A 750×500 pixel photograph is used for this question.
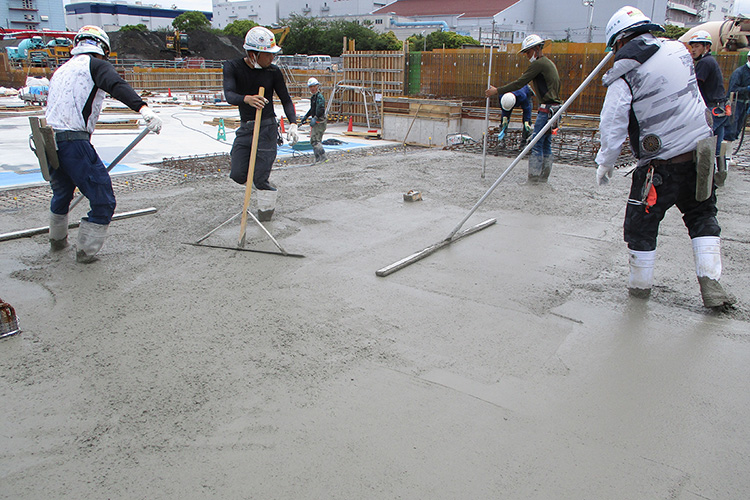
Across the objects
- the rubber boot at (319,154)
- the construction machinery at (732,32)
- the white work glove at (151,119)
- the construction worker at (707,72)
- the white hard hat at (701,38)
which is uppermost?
the construction machinery at (732,32)

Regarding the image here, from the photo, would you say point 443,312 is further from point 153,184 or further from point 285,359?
point 153,184

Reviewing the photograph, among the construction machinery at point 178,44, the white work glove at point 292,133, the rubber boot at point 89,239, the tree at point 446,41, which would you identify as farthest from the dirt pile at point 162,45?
the rubber boot at point 89,239

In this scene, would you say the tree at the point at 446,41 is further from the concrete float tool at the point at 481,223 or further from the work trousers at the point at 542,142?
the concrete float tool at the point at 481,223

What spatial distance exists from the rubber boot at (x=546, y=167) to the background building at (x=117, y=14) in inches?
3728

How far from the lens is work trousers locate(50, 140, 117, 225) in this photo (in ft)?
13.3

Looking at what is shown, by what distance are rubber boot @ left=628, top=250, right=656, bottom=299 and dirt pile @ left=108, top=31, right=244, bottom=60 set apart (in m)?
51.6

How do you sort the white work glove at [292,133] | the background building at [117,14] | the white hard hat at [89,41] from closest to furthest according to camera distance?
the white hard hat at [89,41] → the white work glove at [292,133] → the background building at [117,14]

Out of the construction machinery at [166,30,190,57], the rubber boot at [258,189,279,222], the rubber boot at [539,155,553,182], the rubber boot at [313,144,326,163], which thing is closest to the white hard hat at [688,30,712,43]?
the rubber boot at [539,155,553,182]

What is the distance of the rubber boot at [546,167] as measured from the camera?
23.7 feet

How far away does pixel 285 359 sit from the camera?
2.76 meters

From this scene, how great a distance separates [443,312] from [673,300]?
157 centimetres

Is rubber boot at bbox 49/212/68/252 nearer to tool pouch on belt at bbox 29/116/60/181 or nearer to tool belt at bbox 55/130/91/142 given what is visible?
tool pouch on belt at bbox 29/116/60/181

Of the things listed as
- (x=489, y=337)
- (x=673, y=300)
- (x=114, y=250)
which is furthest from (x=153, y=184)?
(x=673, y=300)

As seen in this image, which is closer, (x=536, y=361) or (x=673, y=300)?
(x=536, y=361)
